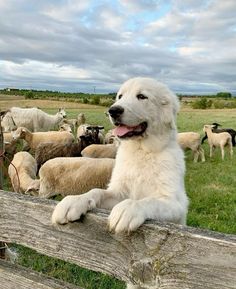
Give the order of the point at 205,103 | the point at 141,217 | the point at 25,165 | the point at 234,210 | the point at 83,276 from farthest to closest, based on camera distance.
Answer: the point at 205,103 → the point at 25,165 → the point at 234,210 → the point at 83,276 → the point at 141,217

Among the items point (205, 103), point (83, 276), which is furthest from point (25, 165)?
point (205, 103)

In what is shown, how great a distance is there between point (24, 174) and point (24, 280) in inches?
281

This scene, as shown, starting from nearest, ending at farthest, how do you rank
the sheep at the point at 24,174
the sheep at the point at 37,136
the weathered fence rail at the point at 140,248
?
the weathered fence rail at the point at 140,248
the sheep at the point at 24,174
the sheep at the point at 37,136

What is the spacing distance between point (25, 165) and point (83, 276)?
17.5 ft

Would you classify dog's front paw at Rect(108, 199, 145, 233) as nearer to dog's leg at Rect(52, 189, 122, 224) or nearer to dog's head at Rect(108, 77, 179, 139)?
dog's leg at Rect(52, 189, 122, 224)

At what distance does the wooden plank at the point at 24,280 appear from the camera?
2.20 meters

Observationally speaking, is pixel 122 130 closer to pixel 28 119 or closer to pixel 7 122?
pixel 7 122

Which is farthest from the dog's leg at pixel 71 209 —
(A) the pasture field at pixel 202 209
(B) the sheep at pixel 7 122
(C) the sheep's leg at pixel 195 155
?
(B) the sheep at pixel 7 122

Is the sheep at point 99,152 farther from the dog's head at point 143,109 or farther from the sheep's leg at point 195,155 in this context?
the dog's head at point 143,109

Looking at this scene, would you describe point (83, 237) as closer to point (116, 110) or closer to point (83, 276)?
point (116, 110)

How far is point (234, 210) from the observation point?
27.6 ft

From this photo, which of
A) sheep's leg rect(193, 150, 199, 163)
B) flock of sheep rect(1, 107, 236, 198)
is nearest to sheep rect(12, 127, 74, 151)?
flock of sheep rect(1, 107, 236, 198)

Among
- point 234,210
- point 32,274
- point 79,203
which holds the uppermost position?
point 79,203

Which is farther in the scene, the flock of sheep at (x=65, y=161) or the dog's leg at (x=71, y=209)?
the flock of sheep at (x=65, y=161)
